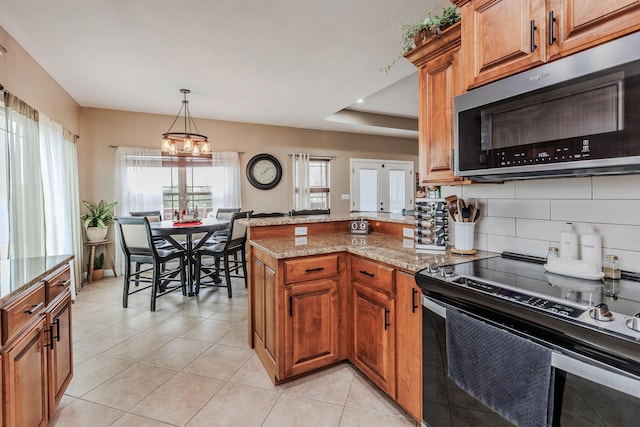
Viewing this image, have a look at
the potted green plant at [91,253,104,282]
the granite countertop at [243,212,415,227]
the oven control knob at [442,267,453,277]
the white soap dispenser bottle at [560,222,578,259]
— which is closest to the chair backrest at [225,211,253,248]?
the granite countertop at [243,212,415,227]

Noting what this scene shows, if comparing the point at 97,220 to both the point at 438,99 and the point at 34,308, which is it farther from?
the point at 438,99

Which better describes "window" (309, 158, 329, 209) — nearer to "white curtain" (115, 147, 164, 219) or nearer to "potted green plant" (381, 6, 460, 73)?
"white curtain" (115, 147, 164, 219)

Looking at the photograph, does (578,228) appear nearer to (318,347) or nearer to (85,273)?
(318,347)

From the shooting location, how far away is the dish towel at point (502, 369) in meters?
0.92

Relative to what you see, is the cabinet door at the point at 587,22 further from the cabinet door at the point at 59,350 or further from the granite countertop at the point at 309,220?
the cabinet door at the point at 59,350

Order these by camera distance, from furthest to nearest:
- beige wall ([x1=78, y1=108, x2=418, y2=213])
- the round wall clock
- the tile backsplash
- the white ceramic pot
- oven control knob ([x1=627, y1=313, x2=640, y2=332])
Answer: the round wall clock
beige wall ([x1=78, y1=108, x2=418, y2=213])
the white ceramic pot
the tile backsplash
oven control knob ([x1=627, y1=313, x2=640, y2=332])

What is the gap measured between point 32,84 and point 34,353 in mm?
2875

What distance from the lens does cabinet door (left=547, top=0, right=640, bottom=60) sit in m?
0.95

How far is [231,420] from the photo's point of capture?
1.66 metres

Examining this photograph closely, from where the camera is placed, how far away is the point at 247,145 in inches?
218

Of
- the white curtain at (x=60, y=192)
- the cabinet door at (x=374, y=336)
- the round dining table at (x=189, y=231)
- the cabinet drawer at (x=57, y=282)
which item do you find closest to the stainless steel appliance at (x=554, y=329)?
the cabinet door at (x=374, y=336)

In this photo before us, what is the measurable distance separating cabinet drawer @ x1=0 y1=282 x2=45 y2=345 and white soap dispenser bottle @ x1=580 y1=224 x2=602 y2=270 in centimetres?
232

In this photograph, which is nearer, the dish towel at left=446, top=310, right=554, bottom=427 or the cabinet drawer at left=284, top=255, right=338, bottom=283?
the dish towel at left=446, top=310, right=554, bottom=427

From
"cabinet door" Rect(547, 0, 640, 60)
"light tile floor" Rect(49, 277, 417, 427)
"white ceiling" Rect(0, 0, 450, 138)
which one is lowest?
"light tile floor" Rect(49, 277, 417, 427)
